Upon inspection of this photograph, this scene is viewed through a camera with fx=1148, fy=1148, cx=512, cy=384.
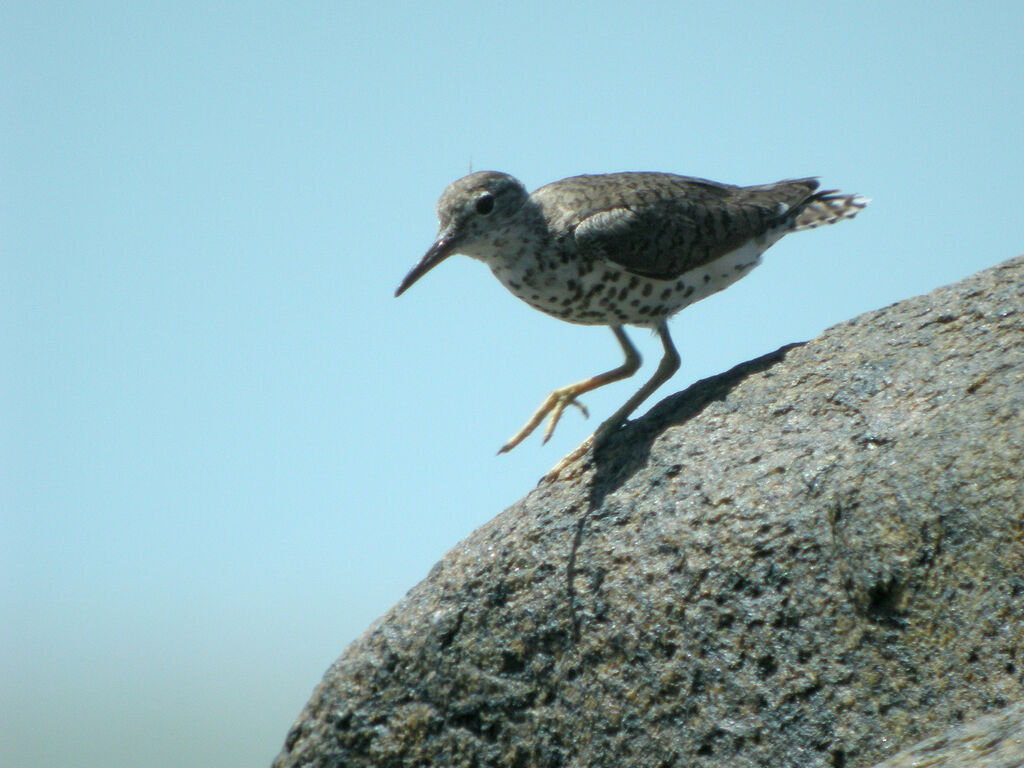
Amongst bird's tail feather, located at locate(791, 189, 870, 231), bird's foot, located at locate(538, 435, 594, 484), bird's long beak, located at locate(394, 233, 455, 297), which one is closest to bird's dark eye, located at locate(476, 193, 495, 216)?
bird's long beak, located at locate(394, 233, 455, 297)

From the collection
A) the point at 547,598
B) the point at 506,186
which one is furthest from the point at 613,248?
the point at 547,598

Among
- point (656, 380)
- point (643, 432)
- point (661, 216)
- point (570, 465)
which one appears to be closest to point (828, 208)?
point (661, 216)

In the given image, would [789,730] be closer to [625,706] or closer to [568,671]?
[625,706]

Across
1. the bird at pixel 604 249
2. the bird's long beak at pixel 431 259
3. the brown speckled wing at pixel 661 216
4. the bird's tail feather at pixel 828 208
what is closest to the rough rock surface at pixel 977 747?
the bird at pixel 604 249

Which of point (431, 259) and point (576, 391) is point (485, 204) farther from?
point (576, 391)

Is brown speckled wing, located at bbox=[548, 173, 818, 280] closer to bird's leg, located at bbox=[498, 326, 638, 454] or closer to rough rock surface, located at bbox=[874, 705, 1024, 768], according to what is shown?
bird's leg, located at bbox=[498, 326, 638, 454]
